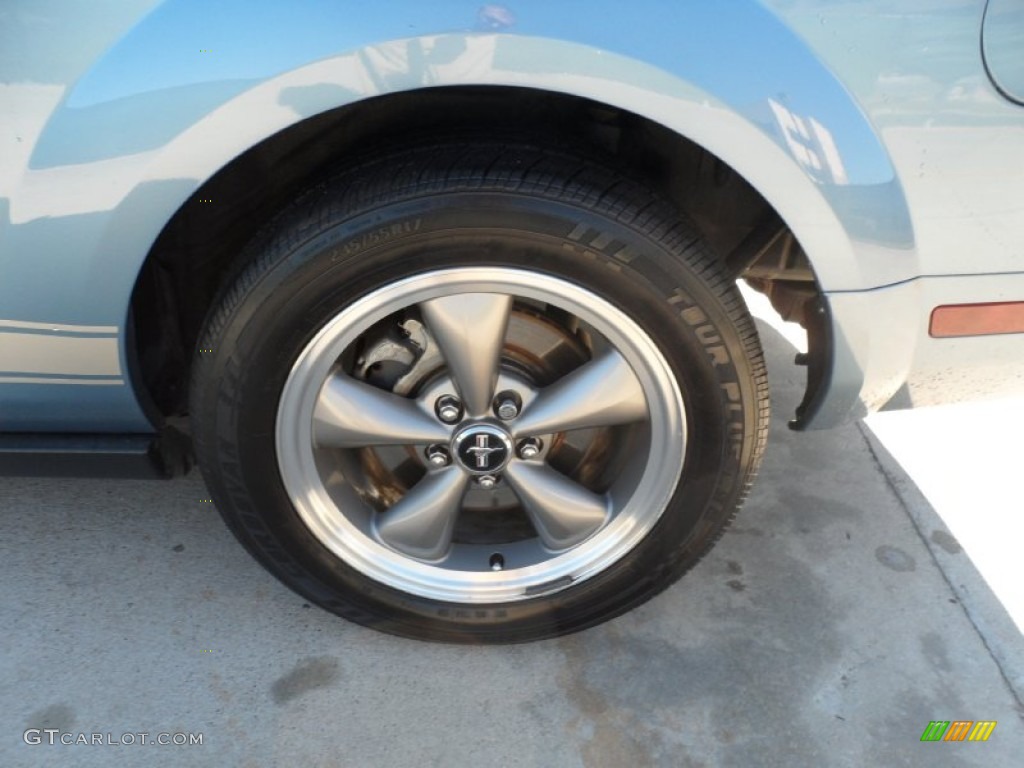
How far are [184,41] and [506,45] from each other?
50cm

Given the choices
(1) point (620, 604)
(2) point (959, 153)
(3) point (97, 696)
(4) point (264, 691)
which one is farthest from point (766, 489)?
(3) point (97, 696)

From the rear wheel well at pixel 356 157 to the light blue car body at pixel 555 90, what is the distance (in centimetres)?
15

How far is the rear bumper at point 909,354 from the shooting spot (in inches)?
62.6

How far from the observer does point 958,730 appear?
179cm

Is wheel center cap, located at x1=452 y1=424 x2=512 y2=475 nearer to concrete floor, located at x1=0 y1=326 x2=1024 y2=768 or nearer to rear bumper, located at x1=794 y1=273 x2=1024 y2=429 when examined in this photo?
concrete floor, located at x1=0 y1=326 x2=1024 y2=768

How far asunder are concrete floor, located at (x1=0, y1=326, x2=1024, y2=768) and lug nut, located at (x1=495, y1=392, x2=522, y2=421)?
0.56m

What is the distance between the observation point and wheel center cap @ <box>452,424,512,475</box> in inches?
69.8

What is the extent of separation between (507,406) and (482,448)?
100 mm

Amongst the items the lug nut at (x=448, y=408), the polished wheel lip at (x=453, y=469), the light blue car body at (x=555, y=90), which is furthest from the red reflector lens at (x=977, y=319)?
the lug nut at (x=448, y=408)

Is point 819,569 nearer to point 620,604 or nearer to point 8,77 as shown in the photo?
point 620,604

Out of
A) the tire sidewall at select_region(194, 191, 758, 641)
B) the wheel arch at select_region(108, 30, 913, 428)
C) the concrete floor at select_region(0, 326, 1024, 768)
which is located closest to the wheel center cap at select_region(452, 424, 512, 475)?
the tire sidewall at select_region(194, 191, 758, 641)

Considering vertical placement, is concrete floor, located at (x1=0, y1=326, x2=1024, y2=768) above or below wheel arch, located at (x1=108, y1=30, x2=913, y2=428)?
below

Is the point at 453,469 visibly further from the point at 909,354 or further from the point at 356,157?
the point at 909,354

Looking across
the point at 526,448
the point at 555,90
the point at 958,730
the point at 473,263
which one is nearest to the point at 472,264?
the point at 473,263
